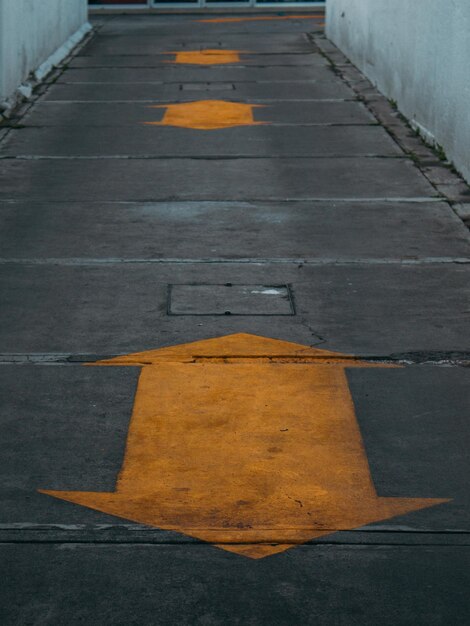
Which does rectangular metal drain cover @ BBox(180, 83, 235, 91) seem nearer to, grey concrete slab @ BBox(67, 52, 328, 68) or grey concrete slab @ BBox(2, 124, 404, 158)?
grey concrete slab @ BBox(67, 52, 328, 68)

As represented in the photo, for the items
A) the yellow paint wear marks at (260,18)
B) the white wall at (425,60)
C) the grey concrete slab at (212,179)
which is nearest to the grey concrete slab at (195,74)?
the white wall at (425,60)

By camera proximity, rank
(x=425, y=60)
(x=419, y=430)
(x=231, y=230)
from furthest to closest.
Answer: (x=425, y=60) → (x=231, y=230) → (x=419, y=430)

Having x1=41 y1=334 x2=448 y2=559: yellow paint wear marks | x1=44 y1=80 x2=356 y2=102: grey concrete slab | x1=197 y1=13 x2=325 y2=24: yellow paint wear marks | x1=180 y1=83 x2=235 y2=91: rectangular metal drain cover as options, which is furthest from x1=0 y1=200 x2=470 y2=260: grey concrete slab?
x1=197 y1=13 x2=325 y2=24: yellow paint wear marks

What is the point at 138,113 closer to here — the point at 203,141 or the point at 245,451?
the point at 203,141

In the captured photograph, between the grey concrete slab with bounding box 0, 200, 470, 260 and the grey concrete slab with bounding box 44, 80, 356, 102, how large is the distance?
6135 mm

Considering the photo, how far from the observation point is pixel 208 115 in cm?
1456

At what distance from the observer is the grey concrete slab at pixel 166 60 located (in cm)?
1934

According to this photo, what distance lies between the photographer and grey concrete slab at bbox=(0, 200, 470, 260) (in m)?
8.57

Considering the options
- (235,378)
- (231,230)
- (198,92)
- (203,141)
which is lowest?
(198,92)

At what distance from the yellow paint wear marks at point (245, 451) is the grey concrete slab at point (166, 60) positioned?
13.4 meters

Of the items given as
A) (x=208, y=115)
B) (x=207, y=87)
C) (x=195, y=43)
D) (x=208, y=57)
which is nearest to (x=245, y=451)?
(x=208, y=115)

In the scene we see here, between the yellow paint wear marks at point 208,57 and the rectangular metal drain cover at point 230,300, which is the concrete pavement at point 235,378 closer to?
the rectangular metal drain cover at point 230,300

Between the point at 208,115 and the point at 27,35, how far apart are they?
365 cm

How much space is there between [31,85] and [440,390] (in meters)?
11.8
